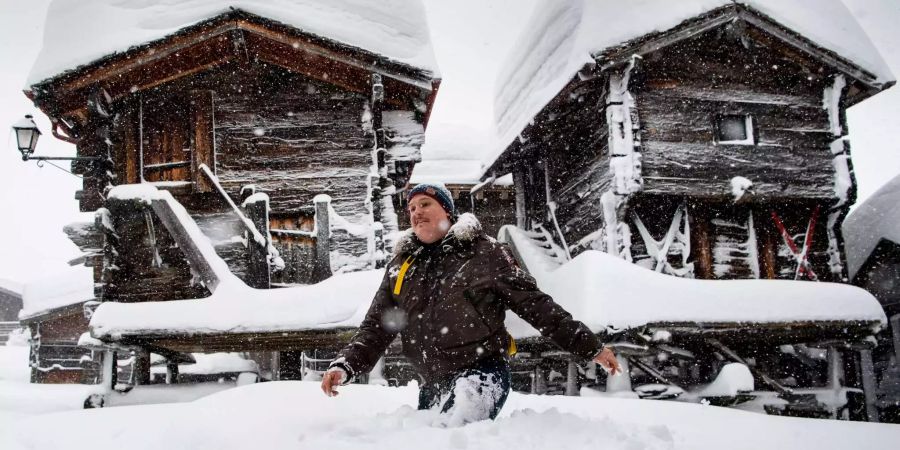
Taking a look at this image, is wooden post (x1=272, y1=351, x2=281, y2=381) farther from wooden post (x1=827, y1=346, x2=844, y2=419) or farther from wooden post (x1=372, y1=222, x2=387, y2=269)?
wooden post (x1=827, y1=346, x2=844, y2=419)

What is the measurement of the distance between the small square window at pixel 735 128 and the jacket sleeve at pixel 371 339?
8981 mm

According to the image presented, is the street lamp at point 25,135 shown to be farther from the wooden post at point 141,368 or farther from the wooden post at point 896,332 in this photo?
the wooden post at point 896,332

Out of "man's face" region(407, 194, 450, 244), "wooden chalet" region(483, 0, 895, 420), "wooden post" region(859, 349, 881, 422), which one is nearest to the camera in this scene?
"man's face" region(407, 194, 450, 244)

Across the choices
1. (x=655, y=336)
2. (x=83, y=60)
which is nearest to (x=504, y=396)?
(x=655, y=336)

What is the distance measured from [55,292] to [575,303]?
18640mm

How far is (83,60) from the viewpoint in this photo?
7.94m

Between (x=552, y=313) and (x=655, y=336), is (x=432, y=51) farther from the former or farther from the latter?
(x=552, y=313)

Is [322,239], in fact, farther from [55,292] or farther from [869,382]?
[55,292]

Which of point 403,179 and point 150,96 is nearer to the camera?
point 150,96

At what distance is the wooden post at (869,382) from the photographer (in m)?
12.3

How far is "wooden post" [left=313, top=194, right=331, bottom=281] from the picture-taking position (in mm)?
7469

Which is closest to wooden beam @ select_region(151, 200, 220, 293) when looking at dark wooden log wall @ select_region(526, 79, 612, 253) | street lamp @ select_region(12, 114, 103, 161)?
street lamp @ select_region(12, 114, 103, 161)

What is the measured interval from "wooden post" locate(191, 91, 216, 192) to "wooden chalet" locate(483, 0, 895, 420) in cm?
590

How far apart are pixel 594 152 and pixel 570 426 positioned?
356 inches
